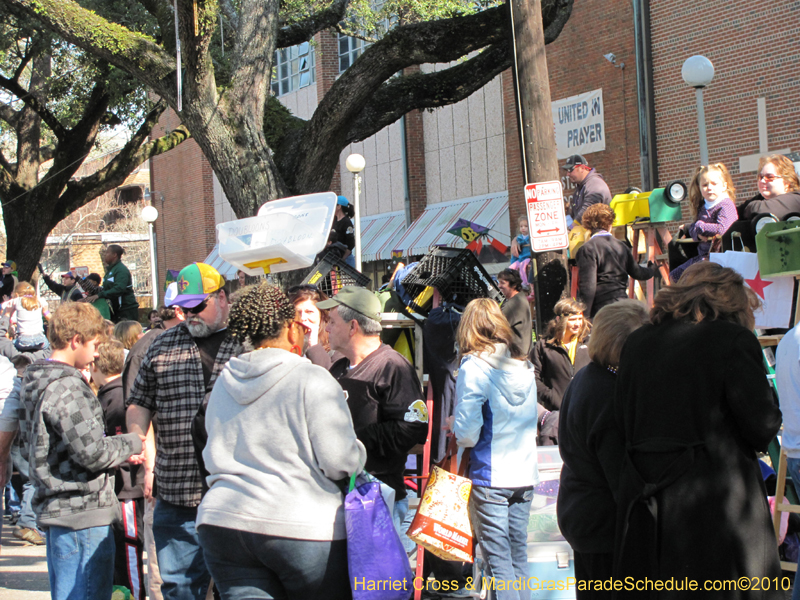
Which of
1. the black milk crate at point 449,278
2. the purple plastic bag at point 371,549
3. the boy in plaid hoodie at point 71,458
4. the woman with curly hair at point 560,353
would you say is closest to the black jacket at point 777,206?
the woman with curly hair at point 560,353

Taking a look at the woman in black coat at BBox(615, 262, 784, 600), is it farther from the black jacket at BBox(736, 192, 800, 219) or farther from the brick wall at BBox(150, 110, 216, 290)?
the brick wall at BBox(150, 110, 216, 290)

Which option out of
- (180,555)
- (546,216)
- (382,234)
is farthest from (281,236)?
(382,234)

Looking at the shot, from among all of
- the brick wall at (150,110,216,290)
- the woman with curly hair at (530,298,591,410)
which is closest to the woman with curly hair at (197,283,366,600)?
the woman with curly hair at (530,298,591,410)

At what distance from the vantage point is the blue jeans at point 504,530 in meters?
4.87

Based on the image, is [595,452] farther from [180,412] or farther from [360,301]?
[180,412]

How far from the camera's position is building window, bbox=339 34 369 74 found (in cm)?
2766

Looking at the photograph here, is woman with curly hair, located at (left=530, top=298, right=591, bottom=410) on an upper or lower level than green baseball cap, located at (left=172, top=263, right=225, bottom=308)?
lower

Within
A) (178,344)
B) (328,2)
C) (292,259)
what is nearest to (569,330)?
(292,259)

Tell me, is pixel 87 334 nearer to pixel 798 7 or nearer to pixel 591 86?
pixel 798 7

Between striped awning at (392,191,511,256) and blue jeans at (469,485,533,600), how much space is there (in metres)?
16.5

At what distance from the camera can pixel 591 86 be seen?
19500 mm

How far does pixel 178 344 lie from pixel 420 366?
8.59 feet

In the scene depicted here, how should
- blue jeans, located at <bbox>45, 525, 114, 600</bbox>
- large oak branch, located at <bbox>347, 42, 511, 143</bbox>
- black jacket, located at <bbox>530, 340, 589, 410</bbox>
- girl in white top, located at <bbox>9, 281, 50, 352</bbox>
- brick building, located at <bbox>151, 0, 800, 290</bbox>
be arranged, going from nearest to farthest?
blue jeans, located at <bbox>45, 525, 114, 600</bbox>
black jacket, located at <bbox>530, 340, 589, 410</bbox>
girl in white top, located at <bbox>9, 281, 50, 352</bbox>
large oak branch, located at <bbox>347, 42, 511, 143</bbox>
brick building, located at <bbox>151, 0, 800, 290</bbox>

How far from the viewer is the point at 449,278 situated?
625cm
